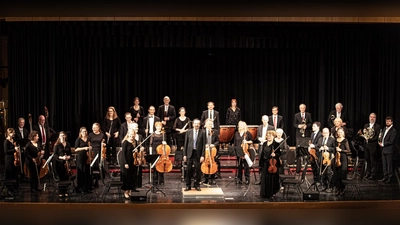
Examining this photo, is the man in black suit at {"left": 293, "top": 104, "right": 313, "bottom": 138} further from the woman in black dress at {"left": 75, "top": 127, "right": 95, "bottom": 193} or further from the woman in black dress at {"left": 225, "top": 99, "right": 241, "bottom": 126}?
the woman in black dress at {"left": 75, "top": 127, "right": 95, "bottom": 193}

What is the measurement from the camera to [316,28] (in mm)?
13508

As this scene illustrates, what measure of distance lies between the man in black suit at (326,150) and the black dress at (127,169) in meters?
3.66

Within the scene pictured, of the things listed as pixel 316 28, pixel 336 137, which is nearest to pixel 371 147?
pixel 336 137

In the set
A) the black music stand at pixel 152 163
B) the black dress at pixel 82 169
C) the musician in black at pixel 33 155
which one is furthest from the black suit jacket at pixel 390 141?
the musician in black at pixel 33 155

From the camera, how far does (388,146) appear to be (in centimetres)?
1152

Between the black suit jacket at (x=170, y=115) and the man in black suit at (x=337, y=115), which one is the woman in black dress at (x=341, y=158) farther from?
the black suit jacket at (x=170, y=115)

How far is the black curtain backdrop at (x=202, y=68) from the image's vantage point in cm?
1352

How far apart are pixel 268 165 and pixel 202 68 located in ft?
21.4

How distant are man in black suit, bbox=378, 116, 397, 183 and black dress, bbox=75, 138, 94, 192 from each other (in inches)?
250

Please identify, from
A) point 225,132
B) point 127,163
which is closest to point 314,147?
point 225,132

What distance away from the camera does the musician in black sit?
33.7ft

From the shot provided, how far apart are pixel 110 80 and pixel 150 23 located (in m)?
3.13
